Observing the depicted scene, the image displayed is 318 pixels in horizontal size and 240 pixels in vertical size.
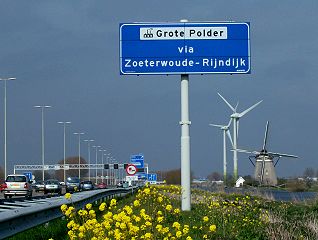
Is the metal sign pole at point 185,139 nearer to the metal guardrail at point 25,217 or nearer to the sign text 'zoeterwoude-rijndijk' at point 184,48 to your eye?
the sign text 'zoeterwoude-rijndijk' at point 184,48

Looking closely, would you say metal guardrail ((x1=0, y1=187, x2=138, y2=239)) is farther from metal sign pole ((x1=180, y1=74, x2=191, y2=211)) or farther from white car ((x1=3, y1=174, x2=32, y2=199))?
white car ((x1=3, y1=174, x2=32, y2=199))

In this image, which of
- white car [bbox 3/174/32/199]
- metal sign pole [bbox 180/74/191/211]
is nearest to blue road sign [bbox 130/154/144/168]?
white car [bbox 3/174/32/199]

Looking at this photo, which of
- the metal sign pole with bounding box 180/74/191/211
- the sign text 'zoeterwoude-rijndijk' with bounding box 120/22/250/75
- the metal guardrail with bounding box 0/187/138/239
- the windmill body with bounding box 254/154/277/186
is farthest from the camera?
the windmill body with bounding box 254/154/277/186

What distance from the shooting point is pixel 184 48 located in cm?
2291

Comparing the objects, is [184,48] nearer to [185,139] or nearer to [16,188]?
[185,139]

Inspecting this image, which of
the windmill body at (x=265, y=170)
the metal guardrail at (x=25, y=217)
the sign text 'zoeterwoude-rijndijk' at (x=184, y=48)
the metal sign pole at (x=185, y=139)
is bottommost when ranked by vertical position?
the windmill body at (x=265, y=170)

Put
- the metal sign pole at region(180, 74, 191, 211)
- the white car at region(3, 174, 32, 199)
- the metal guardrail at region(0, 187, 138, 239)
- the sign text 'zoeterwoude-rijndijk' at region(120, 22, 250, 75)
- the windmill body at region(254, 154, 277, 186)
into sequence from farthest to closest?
the windmill body at region(254, 154, 277, 186), the white car at region(3, 174, 32, 199), the sign text 'zoeterwoude-rijndijk' at region(120, 22, 250, 75), the metal sign pole at region(180, 74, 191, 211), the metal guardrail at region(0, 187, 138, 239)

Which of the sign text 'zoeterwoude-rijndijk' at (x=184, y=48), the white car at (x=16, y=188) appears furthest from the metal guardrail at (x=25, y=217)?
the white car at (x=16, y=188)

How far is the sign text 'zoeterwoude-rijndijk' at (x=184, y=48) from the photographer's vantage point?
2292 centimetres

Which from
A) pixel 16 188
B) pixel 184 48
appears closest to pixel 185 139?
pixel 184 48

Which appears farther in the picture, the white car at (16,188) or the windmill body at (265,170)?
the windmill body at (265,170)

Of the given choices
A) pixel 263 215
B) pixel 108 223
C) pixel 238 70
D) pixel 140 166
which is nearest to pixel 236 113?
pixel 140 166

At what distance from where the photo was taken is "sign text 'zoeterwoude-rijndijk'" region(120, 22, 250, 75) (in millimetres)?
22922

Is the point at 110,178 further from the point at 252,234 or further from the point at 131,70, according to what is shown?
the point at 252,234
